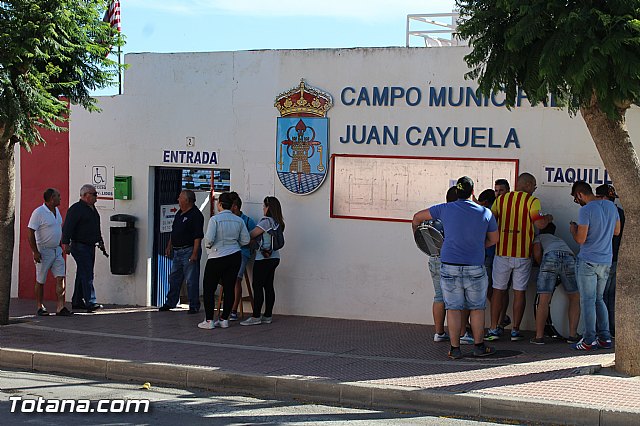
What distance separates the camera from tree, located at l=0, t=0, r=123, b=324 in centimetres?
1168

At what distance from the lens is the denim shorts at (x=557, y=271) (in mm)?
11070

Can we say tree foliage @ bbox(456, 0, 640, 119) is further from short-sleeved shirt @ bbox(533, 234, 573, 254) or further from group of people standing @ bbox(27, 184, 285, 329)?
group of people standing @ bbox(27, 184, 285, 329)

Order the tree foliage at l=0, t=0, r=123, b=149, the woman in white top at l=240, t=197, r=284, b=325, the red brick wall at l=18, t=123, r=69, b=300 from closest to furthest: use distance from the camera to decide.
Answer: the tree foliage at l=0, t=0, r=123, b=149
the woman in white top at l=240, t=197, r=284, b=325
the red brick wall at l=18, t=123, r=69, b=300

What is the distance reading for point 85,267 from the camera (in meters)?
13.9

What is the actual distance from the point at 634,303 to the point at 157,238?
7838mm

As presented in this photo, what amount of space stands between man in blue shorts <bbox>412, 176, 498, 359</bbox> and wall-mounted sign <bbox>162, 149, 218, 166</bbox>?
16.1ft

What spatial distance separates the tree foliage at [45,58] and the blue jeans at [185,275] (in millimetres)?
2654

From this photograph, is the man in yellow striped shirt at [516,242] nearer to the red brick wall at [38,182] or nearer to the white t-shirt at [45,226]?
the white t-shirt at [45,226]

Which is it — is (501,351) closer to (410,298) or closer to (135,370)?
(410,298)

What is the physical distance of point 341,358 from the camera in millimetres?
10477

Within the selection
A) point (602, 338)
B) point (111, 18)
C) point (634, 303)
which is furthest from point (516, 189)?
point (111, 18)

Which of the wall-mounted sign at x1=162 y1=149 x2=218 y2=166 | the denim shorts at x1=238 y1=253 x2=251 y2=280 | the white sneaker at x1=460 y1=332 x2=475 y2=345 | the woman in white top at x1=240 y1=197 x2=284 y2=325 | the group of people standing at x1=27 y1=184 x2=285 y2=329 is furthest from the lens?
the wall-mounted sign at x1=162 y1=149 x2=218 y2=166

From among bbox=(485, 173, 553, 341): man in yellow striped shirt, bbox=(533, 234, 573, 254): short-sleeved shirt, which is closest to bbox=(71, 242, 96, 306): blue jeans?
bbox=(485, 173, 553, 341): man in yellow striped shirt

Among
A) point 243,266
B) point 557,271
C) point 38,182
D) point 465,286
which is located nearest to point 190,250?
point 243,266
